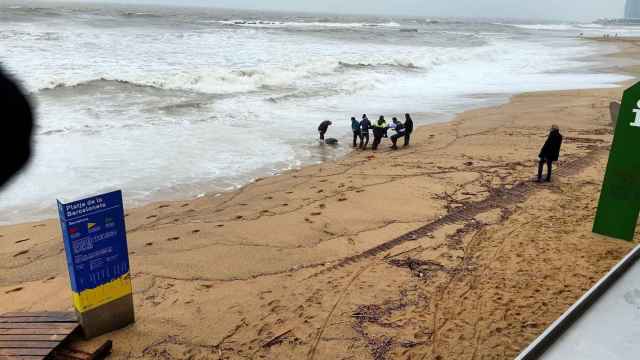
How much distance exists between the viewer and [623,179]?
7.78 metres

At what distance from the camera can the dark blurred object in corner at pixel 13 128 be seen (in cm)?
122

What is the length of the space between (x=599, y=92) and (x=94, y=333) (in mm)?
26068

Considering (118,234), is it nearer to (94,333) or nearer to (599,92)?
(94,333)

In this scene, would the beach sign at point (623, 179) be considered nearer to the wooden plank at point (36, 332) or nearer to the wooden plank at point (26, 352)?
the wooden plank at point (36, 332)

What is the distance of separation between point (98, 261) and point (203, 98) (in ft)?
63.3

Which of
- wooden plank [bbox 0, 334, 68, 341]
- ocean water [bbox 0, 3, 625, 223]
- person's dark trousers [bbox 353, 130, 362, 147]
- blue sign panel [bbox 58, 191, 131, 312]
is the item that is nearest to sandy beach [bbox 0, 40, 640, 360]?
wooden plank [bbox 0, 334, 68, 341]

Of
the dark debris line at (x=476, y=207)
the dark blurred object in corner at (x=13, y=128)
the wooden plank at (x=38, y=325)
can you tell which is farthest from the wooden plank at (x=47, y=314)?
the dark blurred object in corner at (x=13, y=128)

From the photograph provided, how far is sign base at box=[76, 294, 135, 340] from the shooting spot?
5.65 metres

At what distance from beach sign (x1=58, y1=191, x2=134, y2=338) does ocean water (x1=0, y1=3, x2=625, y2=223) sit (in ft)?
2.38

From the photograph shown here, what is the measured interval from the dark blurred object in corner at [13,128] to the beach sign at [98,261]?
4.20 meters

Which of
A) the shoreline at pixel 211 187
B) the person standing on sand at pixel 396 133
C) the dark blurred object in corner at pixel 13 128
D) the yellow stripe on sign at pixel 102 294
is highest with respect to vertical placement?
the dark blurred object in corner at pixel 13 128

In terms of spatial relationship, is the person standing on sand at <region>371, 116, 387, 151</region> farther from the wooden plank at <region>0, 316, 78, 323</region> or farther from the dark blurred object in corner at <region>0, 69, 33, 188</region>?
the dark blurred object in corner at <region>0, 69, 33, 188</region>

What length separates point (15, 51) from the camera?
3328 cm

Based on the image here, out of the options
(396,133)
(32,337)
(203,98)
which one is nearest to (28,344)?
(32,337)
